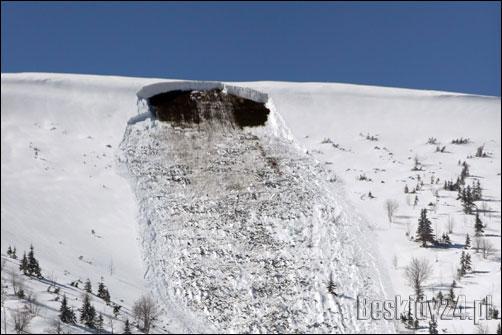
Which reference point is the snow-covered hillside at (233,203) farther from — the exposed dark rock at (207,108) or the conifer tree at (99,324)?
the conifer tree at (99,324)

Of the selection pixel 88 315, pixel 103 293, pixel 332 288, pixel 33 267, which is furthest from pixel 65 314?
pixel 332 288

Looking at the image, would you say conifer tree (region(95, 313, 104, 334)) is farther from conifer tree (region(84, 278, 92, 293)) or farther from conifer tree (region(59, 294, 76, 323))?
conifer tree (region(84, 278, 92, 293))

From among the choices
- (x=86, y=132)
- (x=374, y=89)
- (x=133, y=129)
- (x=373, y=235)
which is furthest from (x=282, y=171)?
(x=374, y=89)

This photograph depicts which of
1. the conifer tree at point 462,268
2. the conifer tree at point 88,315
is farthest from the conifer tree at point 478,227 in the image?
the conifer tree at point 88,315

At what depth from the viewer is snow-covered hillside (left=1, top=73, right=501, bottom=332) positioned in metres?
23.0

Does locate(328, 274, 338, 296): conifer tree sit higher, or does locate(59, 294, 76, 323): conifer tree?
locate(328, 274, 338, 296): conifer tree

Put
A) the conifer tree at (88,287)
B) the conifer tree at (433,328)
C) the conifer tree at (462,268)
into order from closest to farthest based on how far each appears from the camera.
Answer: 1. the conifer tree at (433,328)
2. the conifer tree at (88,287)
3. the conifer tree at (462,268)

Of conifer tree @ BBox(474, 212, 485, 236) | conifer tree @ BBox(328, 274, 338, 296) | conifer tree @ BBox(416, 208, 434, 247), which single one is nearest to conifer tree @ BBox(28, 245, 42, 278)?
conifer tree @ BBox(328, 274, 338, 296)

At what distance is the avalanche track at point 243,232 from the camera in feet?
72.8

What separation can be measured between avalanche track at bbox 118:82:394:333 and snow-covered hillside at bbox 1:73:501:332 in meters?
0.08

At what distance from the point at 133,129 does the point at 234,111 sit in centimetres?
746

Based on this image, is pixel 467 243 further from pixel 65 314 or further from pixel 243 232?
pixel 65 314

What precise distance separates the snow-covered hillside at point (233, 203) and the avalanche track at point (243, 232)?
0.27 feet

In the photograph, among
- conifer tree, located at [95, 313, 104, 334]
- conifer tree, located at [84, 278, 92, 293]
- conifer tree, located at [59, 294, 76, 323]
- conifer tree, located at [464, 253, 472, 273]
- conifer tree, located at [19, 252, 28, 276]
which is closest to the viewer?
conifer tree, located at [59, 294, 76, 323]
